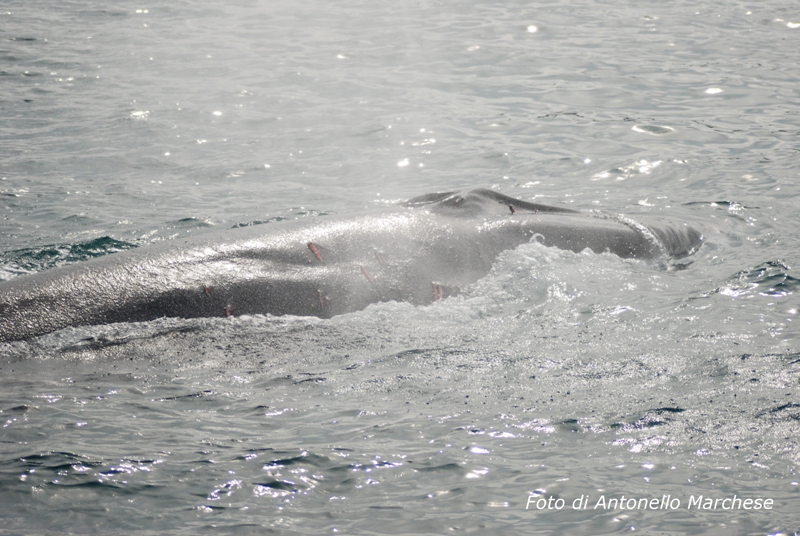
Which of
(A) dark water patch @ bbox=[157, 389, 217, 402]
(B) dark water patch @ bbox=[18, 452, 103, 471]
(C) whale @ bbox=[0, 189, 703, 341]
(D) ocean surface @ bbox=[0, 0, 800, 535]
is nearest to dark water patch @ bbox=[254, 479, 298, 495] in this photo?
(D) ocean surface @ bbox=[0, 0, 800, 535]

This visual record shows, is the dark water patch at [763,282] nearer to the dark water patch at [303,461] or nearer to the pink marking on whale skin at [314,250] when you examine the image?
the pink marking on whale skin at [314,250]

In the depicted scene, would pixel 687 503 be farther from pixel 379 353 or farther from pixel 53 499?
pixel 53 499

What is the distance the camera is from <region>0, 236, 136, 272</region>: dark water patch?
23.5ft

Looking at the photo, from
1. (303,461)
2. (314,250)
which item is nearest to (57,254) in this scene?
(314,250)

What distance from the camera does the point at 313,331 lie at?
536 cm

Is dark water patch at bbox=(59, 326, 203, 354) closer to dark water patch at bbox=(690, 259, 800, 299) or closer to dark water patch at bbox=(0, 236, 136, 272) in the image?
dark water patch at bbox=(0, 236, 136, 272)

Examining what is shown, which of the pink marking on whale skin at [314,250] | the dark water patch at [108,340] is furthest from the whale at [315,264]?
the dark water patch at [108,340]

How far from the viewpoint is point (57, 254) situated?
7.43m

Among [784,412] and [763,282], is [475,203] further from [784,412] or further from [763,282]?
[784,412]

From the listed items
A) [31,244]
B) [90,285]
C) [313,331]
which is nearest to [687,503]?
[313,331]

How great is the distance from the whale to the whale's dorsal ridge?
0.01m

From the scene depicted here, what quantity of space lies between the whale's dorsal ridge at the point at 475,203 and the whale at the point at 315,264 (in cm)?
1

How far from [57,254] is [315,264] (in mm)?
2894

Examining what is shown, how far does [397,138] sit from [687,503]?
8508mm
